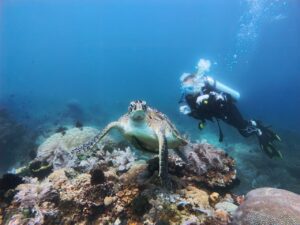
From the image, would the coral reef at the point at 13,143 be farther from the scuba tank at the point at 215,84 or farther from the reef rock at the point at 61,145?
the scuba tank at the point at 215,84

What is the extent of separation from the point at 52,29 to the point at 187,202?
164 m

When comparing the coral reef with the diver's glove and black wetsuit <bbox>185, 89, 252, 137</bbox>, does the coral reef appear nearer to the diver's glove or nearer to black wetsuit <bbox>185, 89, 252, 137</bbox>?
black wetsuit <bbox>185, 89, 252, 137</bbox>

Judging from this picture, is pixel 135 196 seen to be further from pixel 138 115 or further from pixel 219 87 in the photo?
pixel 219 87

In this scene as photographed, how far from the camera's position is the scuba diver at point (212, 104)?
8.90m

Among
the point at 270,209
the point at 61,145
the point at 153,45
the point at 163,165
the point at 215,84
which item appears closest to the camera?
the point at 270,209

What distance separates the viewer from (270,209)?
4.62 meters

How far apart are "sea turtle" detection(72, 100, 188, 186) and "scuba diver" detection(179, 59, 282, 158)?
9.27ft

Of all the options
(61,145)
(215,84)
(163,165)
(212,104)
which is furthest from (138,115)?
(61,145)

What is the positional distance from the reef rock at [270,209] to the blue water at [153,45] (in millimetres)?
59110

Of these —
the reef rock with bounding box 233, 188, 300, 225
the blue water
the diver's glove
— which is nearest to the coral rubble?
the reef rock with bounding box 233, 188, 300, 225

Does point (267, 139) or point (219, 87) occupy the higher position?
point (219, 87)

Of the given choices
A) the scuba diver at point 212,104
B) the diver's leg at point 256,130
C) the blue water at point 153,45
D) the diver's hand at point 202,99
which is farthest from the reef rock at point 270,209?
the blue water at point 153,45

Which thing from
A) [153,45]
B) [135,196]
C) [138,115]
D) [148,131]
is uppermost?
[153,45]

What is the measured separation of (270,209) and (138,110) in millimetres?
2774
